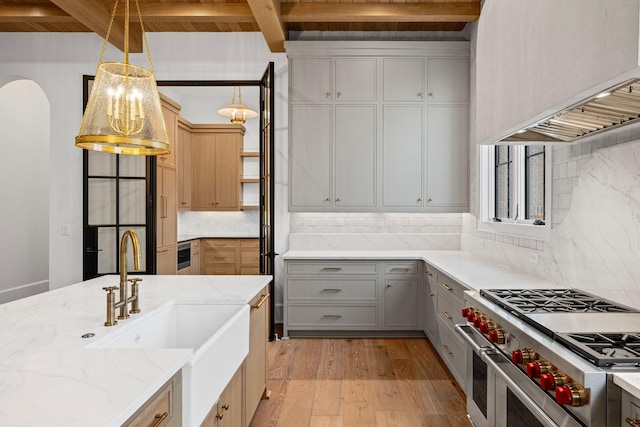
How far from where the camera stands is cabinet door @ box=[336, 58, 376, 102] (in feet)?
14.5

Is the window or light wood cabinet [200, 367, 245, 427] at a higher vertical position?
the window

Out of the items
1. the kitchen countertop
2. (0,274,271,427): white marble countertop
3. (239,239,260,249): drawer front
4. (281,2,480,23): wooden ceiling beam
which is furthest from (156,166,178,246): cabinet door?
(0,274,271,427): white marble countertop

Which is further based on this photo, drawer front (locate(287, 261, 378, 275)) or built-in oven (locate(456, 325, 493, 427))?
drawer front (locate(287, 261, 378, 275))

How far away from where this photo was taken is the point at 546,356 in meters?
1.49

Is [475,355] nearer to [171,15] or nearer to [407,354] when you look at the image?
[407,354]

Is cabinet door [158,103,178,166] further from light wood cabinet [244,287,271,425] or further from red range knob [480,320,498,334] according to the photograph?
red range knob [480,320,498,334]

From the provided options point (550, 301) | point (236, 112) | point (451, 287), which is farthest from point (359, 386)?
point (236, 112)

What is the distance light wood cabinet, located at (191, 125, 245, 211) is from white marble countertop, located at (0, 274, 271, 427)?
16.4 ft

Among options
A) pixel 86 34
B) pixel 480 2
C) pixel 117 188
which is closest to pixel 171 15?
pixel 86 34

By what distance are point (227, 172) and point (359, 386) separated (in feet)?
15.5

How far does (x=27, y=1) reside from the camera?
411cm

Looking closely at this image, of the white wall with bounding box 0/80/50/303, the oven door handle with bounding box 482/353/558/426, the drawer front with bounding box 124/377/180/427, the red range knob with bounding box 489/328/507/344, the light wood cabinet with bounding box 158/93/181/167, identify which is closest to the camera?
the drawer front with bounding box 124/377/180/427

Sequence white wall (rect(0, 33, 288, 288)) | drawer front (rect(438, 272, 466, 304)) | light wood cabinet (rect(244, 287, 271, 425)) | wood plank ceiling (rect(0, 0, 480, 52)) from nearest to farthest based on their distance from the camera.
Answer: light wood cabinet (rect(244, 287, 271, 425)) < drawer front (rect(438, 272, 466, 304)) < wood plank ceiling (rect(0, 0, 480, 52)) < white wall (rect(0, 33, 288, 288))

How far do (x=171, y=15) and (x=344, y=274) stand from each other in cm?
298
